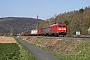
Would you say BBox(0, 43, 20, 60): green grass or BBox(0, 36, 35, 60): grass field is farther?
BBox(0, 43, 20, 60): green grass

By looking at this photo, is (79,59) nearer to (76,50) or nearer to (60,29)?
(76,50)

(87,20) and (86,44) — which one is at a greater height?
(87,20)

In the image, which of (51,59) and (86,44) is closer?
(51,59)

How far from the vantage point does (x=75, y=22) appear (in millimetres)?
95188

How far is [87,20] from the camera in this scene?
91375mm

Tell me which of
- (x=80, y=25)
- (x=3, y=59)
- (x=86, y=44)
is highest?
(x=80, y=25)

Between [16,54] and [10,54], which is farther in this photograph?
[10,54]

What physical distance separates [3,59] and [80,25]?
73173 millimetres

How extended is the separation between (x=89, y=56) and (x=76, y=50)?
4326mm

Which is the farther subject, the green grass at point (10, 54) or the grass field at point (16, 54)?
the green grass at point (10, 54)

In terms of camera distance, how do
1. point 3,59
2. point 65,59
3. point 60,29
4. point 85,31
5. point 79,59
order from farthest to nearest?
1. point 85,31
2. point 60,29
3. point 3,59
4. point 65,59
5. point 79,59

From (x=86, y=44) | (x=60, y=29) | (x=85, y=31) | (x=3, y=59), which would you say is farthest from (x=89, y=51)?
(x=85, y=31)

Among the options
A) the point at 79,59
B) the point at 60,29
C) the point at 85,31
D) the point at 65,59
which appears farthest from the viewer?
the point at 85,31

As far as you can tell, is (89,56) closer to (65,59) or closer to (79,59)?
(79,59)
